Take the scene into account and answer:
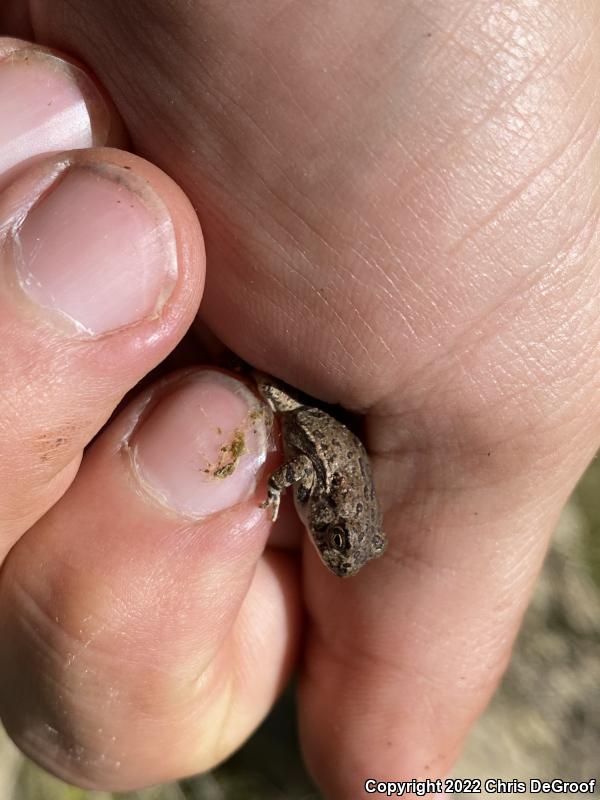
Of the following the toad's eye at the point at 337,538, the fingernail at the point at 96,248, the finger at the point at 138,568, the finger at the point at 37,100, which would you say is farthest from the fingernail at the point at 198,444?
the finger at the point at 37,100

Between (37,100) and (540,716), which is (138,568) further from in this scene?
(540,716)

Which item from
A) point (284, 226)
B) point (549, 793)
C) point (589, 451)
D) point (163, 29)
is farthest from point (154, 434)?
point (549, 793)

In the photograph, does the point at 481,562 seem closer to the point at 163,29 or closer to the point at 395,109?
the point at 395,109

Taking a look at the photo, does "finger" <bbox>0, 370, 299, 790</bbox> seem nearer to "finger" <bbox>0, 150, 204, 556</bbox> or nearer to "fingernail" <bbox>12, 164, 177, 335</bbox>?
"finger" <bbox>0, 150, 204, 556</bbox>

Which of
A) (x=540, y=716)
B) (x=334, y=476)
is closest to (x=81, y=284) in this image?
(x=334, y=476)

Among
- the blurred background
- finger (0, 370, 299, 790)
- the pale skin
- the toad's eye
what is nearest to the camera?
the pale skin

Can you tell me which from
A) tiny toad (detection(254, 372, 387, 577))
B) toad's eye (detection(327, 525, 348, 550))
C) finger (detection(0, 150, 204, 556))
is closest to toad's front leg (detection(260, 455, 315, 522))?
tiny toad (detection(254, 372, 387, 577))
